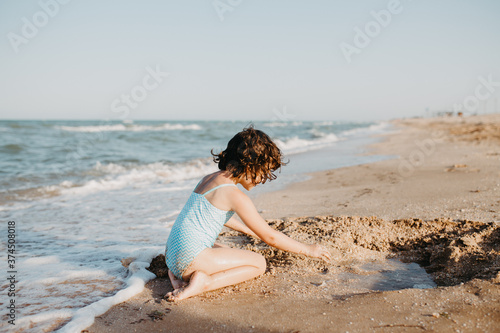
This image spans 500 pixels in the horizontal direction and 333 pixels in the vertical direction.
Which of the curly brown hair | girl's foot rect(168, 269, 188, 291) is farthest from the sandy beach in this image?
the curly brown hair

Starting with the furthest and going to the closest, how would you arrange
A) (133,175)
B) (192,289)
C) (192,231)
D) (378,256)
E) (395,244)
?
1. (133,175)
2. (395,244)
3. (378,256)
4. (192,231)
5. (192,289)

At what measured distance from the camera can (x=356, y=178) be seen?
6.69m

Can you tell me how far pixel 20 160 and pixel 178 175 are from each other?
18.6 feet

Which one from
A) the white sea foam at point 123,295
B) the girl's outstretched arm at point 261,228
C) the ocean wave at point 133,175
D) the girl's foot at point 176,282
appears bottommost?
the ocean wave at point 133,175

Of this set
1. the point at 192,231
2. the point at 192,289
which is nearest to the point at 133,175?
the point at 192,231

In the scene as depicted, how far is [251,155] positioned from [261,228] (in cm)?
56

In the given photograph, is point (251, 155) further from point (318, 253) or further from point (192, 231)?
point (318, 253)

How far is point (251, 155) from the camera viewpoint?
2570 millimetres

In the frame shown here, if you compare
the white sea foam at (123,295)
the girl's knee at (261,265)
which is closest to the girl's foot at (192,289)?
the white sea foam at (123,295)

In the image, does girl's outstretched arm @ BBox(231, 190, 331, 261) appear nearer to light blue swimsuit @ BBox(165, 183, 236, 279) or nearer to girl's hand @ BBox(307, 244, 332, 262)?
girl's hand @ BBox(307, 244, 332, 262)

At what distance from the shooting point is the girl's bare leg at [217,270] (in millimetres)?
2527

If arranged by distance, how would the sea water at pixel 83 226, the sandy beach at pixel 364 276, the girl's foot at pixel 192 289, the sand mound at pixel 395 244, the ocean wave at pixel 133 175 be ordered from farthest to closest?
the ocean wave at pixel 133 175, the sand mound at pixel 395 244, the sea water at pixel 83 226, the girl's foot at pixel 192 289, the sandy beach at pixel 364 276

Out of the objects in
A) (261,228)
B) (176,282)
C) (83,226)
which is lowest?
(83,226)

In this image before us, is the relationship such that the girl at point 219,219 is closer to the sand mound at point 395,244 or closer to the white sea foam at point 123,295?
the white sea foam at point 123,295
